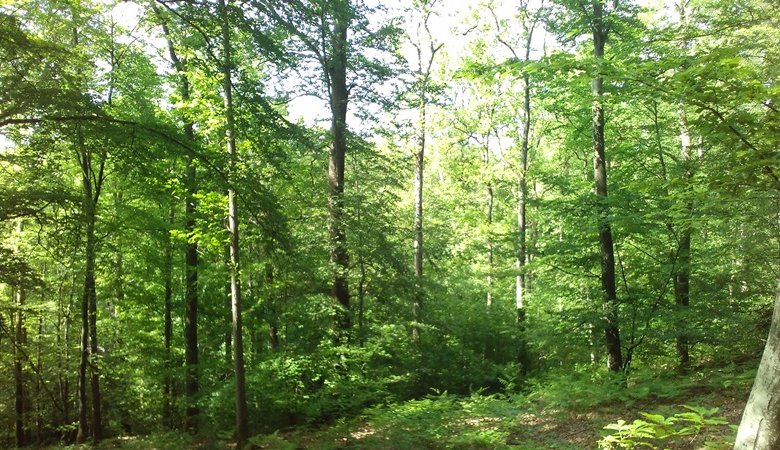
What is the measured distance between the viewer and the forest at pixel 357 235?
5637mm

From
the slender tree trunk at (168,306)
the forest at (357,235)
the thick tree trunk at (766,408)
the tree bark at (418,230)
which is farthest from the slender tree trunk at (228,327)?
the thick tree trunk at (766,408)

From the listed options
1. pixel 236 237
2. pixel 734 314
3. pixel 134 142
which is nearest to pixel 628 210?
pixel 734 314

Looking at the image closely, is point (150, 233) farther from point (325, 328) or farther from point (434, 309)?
point (434, 309)

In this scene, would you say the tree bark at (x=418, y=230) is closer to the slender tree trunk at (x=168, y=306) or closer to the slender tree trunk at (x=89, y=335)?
the slender tree trunk at (x=168, y=306)

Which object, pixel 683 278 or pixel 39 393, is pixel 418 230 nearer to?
pixel 683 278

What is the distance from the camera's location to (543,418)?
26.2 ft

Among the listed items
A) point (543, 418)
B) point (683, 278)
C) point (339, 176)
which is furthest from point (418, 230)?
point (543, 418)

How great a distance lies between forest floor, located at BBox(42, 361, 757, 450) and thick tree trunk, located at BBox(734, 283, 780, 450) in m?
2.74

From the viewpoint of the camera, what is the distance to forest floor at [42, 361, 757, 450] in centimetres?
645

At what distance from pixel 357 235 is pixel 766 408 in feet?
28.6

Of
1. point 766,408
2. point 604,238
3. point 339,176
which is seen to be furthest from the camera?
point 339,176

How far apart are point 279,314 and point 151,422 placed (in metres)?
8.66

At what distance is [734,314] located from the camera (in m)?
Answer: 8.62

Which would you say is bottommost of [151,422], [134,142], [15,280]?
[151,422]
